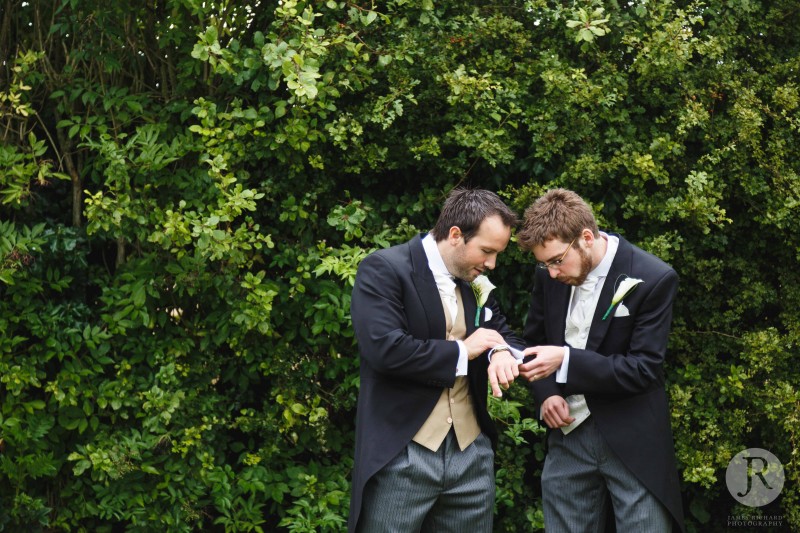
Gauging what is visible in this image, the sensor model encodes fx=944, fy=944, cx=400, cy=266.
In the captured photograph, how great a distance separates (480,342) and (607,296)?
0.55 meters

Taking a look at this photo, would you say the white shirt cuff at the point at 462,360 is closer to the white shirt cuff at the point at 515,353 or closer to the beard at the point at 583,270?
the white shirt cuff at the point at 515,353

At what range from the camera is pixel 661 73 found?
496 centimetres

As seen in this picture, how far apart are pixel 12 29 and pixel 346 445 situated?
3042 mm

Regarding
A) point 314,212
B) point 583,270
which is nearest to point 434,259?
point 583,270

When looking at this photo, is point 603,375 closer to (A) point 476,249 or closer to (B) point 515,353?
(B) point 515,353

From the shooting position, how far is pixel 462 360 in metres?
3.32

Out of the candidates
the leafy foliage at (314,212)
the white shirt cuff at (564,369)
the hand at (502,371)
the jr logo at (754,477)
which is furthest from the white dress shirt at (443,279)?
the jr logo at (754,477)

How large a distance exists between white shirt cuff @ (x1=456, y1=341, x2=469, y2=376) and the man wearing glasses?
4.3 inches

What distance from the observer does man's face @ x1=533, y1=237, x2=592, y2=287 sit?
3.50 meters

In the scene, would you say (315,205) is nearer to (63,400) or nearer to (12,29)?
(63,400)

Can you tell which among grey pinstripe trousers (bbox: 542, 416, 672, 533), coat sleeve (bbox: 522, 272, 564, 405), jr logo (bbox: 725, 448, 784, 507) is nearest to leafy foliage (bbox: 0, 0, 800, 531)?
jr logo (bbox: 725, 448, 784, 507)

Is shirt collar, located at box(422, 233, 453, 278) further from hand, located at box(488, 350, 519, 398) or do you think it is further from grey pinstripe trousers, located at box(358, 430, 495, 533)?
grey pinstripe trousers, located at box(358, 430, 495, 533)

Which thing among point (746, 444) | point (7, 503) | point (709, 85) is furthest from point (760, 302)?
point (7, 503)

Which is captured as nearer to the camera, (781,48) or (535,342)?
(535,342)
